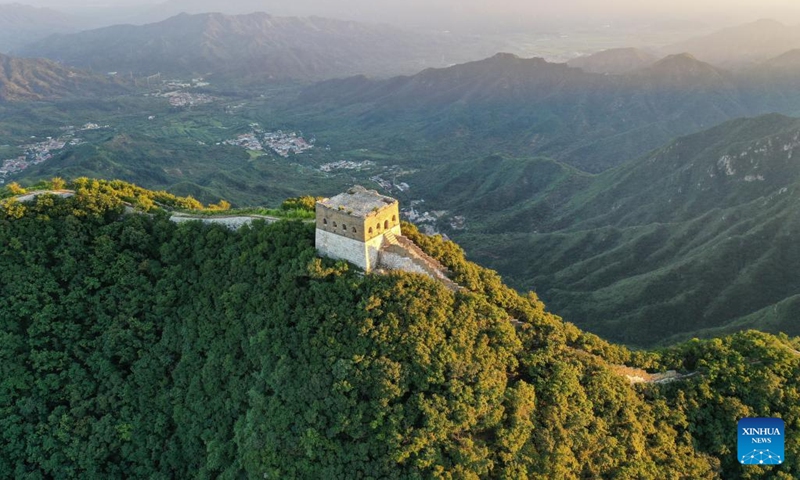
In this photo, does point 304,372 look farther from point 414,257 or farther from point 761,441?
point 761,441

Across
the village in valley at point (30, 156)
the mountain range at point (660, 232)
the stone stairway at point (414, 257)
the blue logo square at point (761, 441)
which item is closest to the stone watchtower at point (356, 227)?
the stone stairway at point (414, 257)

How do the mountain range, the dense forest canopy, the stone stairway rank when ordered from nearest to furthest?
the dense forest canopy → the stone stairway → the mountain range

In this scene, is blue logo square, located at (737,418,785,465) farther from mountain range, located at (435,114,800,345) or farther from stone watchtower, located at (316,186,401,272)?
mountain range, located at (435,114,800,345)

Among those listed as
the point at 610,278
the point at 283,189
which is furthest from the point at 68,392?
the point at 283,189

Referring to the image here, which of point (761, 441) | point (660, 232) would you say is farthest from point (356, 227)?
point (660, 232)

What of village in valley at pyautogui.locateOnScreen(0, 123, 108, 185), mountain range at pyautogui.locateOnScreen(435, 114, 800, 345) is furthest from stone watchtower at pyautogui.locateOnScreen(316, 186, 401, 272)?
village in valley at pyautogui.locateOnScreen(0, 123, 108, 185)

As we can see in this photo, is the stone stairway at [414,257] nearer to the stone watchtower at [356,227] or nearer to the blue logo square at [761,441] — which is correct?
the stone watchtower at [356,227]

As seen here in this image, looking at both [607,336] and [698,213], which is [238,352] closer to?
[607,336]
